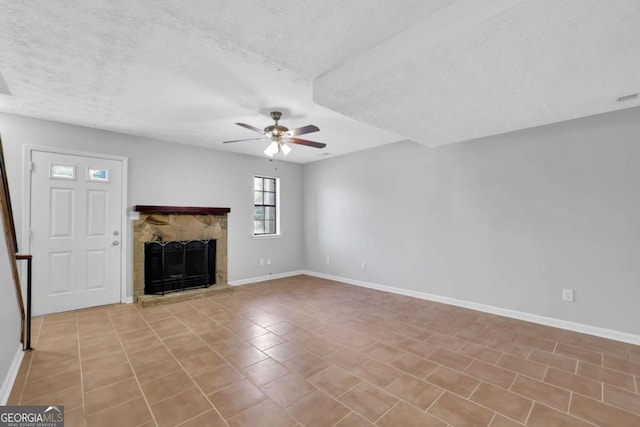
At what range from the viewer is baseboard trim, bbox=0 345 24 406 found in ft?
6.24

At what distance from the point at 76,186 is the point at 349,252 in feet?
14.4

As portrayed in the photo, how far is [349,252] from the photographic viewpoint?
18.2 ft

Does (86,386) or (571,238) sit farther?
(571,238)

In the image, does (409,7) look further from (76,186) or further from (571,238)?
(76,186)

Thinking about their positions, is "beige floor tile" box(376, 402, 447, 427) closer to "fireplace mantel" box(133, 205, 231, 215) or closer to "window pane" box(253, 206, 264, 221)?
"fireplace mantel" box(133, 205, 231, 215)

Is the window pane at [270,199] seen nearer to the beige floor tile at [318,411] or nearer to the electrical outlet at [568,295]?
the beige floor tile at [318,411]

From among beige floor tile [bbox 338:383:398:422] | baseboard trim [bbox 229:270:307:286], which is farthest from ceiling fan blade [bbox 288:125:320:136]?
baseboard trim [bbox 229:270:307:286]

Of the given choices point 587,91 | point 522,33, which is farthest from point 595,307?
point 522,33

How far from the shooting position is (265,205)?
20.0 feet

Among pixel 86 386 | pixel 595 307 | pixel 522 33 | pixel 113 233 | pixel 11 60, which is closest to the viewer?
pixel 522 33

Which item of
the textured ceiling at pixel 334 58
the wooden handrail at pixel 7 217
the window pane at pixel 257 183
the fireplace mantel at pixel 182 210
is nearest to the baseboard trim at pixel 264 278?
the fireplace mantel at pixel 182 210

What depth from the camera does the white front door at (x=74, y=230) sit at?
3635mm

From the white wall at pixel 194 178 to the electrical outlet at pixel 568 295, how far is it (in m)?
4.59

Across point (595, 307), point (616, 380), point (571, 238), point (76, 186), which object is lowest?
point (616, 380)
